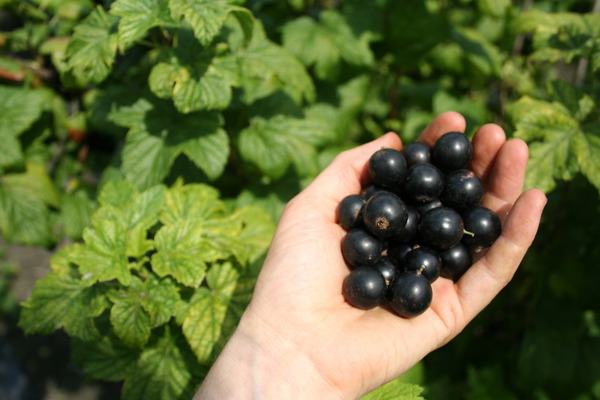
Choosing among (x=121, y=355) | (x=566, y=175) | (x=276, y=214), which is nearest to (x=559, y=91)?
(x=566, y=175)

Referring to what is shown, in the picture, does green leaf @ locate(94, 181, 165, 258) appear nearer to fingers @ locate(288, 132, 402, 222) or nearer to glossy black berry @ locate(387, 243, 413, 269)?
fingers @ locate(288, 132, 402, 222)

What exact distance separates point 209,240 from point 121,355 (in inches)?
28.5

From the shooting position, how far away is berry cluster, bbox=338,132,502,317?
2303 millimetres

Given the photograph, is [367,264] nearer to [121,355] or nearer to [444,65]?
[121,355]

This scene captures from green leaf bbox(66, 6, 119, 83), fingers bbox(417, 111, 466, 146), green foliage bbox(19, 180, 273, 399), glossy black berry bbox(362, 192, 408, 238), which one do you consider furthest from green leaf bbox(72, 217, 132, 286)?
fingers bbox(417, 111, 466, 146)

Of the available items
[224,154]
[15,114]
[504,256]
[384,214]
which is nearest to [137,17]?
[224,154]

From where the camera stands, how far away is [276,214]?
313 cm

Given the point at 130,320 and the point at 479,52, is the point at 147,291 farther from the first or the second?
the point at 479,52

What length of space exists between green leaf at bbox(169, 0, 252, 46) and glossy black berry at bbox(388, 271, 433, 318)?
1467mm

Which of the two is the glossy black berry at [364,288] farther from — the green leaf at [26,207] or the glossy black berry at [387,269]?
the green leaf at [26,207]

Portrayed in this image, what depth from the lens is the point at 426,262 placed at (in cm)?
240

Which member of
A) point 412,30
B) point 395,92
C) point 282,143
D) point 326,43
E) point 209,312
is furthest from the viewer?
point 395,92

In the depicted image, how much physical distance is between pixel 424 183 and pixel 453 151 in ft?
0.78

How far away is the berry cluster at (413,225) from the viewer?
230cm
